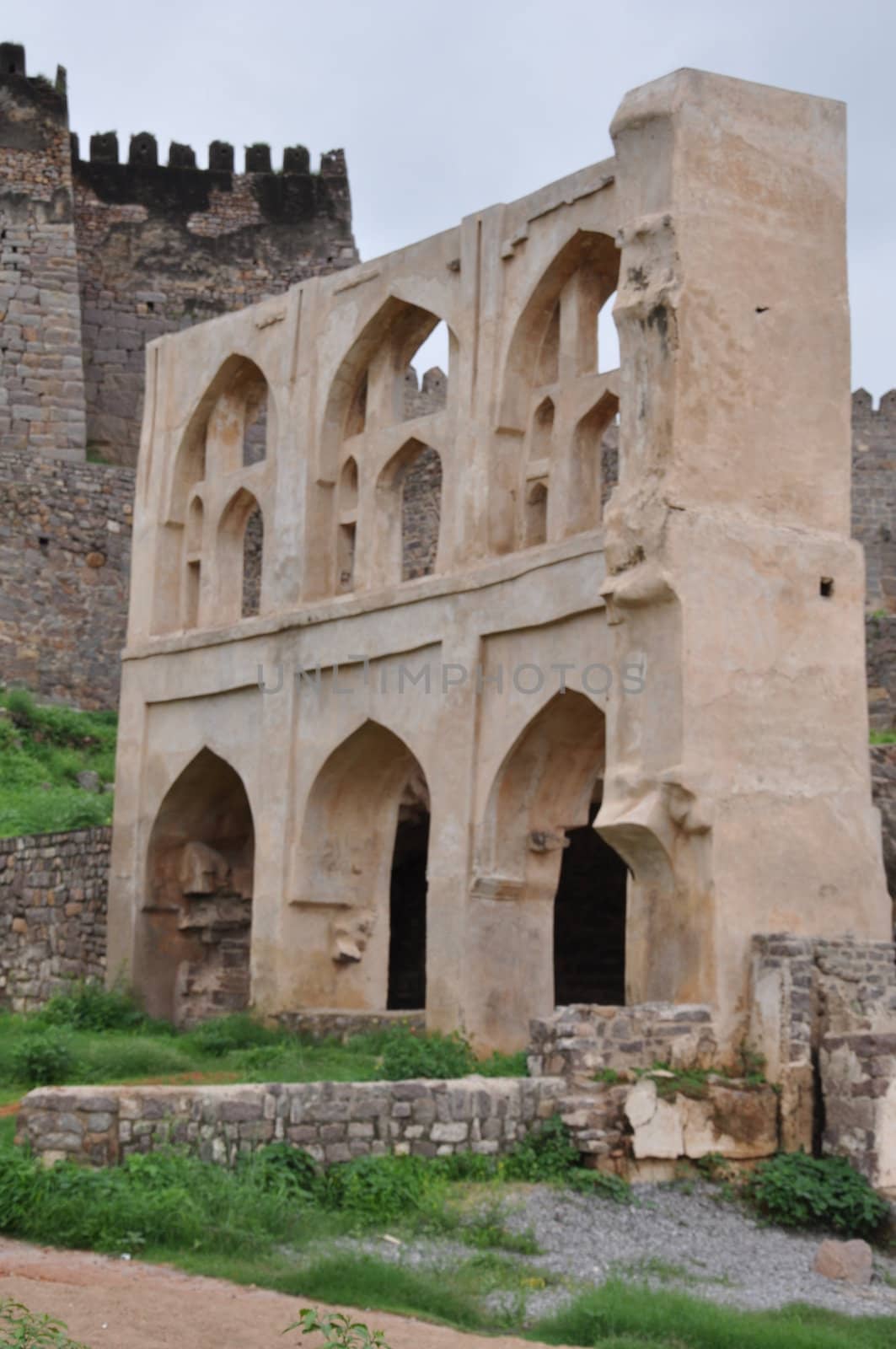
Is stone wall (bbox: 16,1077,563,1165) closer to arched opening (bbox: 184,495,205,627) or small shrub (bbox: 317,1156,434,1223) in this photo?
small shrub (bbox: 317,1156,434,1223)

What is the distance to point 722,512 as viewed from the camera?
1367 cm

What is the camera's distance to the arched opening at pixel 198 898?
19.0 m

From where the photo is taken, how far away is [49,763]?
80.5 feet

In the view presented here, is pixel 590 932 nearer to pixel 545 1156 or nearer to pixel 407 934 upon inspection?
pixel 407 934

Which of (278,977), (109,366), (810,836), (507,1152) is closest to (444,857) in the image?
(278,977)

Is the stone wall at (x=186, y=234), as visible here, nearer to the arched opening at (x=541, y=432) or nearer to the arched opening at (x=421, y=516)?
the arched opening at (x=421, y=516)

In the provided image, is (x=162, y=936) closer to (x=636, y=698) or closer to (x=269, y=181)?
(x=636, y=698)

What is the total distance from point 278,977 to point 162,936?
2218 mm

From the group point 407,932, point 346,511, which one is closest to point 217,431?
point 346,511

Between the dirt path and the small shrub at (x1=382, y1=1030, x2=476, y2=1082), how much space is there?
3.51 meters

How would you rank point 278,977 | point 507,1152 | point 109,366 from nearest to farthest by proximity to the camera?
point 507,1152, point 278,977, point 109,366

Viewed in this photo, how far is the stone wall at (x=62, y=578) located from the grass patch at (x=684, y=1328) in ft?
60.3

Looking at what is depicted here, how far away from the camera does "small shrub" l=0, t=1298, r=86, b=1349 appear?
24.0 ft

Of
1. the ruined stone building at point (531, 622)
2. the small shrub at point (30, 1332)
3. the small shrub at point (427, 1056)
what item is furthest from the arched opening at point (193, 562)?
the small shrub at point (30, 1332)
